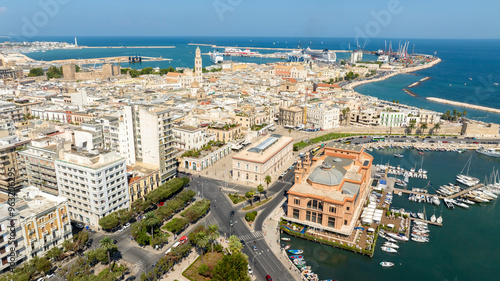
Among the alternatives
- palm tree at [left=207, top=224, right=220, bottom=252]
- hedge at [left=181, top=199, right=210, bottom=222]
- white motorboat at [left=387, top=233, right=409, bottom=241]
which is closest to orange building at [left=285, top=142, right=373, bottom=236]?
white motorboat at [left=387, top=233, right=409, bottom=241]

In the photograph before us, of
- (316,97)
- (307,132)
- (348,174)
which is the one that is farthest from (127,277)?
(316,97)

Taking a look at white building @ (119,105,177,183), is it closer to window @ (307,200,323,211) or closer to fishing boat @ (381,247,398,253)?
window @ (307,200,323,211)

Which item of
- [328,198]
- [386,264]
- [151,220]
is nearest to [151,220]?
[151,220]

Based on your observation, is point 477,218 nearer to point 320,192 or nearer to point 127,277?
point 320,192

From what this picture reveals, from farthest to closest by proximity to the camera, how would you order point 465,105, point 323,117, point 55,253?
1. point 465,105
2. point 323,117
3. point 55,253

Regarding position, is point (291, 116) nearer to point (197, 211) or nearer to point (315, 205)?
point (315, 205)
